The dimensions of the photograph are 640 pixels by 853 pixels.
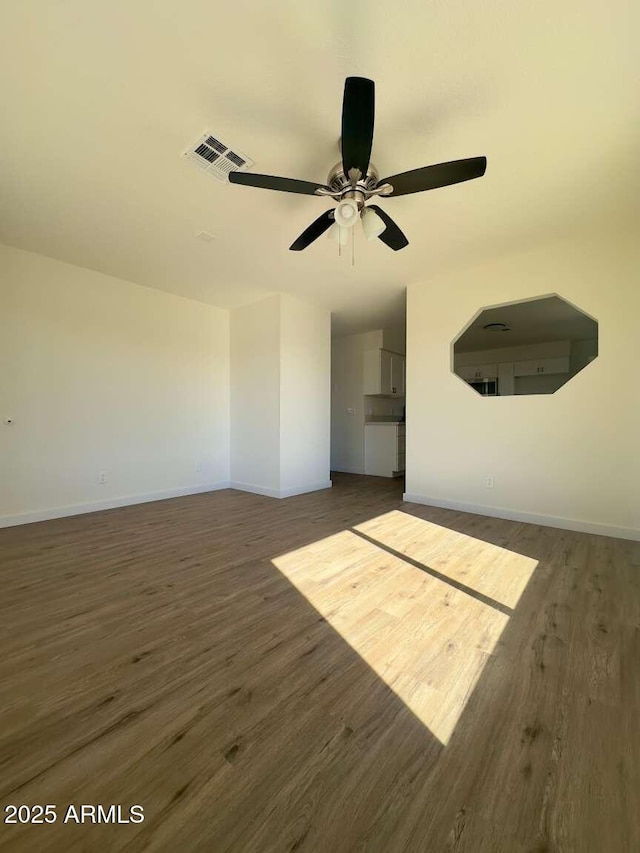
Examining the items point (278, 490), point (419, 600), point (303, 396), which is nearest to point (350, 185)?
point (419, 600)

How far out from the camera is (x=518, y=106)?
180cm

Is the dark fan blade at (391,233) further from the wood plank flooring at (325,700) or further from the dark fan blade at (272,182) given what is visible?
the wood plank flooring at (325,700)

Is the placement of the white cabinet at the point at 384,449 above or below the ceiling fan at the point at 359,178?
below

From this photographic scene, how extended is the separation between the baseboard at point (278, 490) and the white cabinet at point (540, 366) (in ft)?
16.4

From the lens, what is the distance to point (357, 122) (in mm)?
1594

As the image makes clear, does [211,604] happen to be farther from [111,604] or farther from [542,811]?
[542,811]

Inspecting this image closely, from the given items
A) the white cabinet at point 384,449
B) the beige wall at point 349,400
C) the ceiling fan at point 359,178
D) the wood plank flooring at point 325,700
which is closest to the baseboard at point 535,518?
the wood plank flooring at point 325,700

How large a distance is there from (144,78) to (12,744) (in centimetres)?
277

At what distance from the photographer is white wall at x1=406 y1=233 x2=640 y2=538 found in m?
3.01

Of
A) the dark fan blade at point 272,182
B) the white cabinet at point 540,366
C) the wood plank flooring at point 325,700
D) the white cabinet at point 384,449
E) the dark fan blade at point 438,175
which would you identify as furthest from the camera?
the white cabinet at point 540,366

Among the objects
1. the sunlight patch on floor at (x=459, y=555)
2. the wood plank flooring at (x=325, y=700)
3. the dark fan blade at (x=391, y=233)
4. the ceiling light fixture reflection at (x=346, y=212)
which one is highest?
the dark fan blade at (x=391, y=233)

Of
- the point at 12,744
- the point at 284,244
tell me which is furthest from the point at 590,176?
the point at 12,744

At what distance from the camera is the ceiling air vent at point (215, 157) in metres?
2.03

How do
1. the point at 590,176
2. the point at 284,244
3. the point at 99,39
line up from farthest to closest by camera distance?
the point at 284,244 < the point at 590,176 < the point at 99,39
